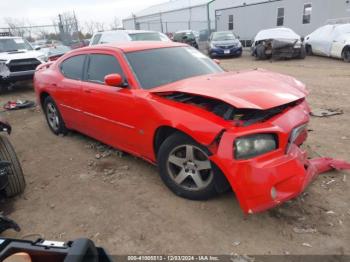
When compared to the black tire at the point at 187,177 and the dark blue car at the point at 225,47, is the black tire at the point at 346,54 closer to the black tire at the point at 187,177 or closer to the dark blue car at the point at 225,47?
the dark blue car at the point at 225,47

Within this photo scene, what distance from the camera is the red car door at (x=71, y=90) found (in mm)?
4668

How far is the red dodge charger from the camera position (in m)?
2.67

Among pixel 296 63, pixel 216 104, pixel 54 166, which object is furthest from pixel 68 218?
pixel 296 63

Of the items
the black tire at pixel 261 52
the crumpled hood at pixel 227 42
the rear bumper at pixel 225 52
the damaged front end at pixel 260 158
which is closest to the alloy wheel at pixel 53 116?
the damaged front end at pixel 260 158

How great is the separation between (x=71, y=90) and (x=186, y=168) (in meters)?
2.45

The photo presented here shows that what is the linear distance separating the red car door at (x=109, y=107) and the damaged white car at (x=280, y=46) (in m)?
12.2

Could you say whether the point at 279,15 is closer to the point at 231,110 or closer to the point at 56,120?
the point at 56,120

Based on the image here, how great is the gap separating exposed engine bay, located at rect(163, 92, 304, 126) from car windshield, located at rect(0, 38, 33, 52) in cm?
991

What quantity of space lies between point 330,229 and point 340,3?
19.2 metres

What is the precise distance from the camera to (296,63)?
45.4ft

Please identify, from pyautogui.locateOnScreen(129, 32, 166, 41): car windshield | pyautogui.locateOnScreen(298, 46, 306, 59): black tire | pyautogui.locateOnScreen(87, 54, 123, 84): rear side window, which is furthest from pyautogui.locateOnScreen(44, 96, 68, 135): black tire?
pyautogui.locateOnScreen(298, 46, 306, 59): black tire

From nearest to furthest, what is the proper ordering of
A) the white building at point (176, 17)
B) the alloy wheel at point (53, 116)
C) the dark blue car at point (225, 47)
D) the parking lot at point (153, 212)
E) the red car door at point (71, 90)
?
the parking lot at point (153, 212), the red car door at point (71, 90), the alloy wheel at point (53, 116), the dark blue car at point (225, 47), the white building at point (176, 17)

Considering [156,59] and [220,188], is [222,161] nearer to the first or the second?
[220,188]

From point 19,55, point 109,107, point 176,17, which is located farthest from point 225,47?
point 176,17
